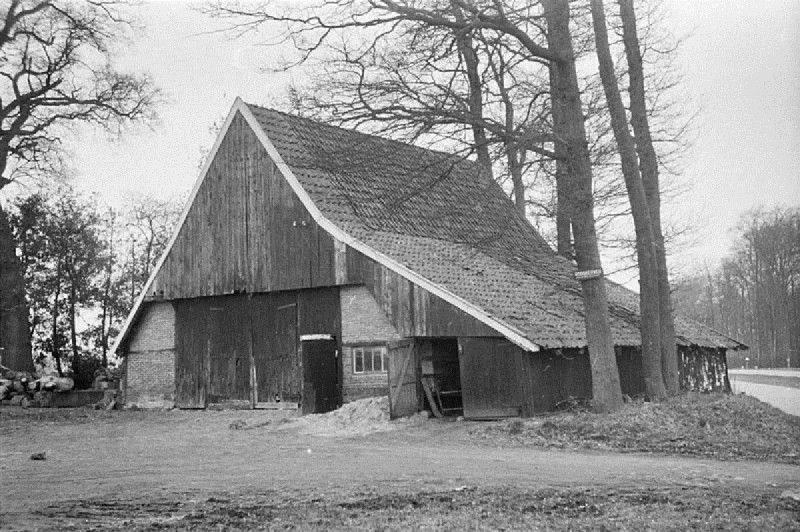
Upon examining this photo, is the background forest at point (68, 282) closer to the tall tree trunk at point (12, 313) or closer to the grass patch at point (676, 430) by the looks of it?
the tall tree trunk at point (12, 313)

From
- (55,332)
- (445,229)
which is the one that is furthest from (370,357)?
(55,332)

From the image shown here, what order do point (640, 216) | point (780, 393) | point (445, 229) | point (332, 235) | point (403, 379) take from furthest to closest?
point (780, 393) < point (445, 229) < point (332, 235) < point (403, 379) < point (640, 216)

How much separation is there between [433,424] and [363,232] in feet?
19.1

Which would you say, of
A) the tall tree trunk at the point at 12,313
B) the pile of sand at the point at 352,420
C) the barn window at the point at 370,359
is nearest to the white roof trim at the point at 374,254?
the barn window at the point at 370,359

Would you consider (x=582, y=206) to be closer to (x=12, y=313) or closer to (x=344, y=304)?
(x=344, y=304)

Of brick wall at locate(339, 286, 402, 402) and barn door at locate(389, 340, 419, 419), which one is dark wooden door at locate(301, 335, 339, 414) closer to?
brick wall at locate(339, 286, 402, 402)

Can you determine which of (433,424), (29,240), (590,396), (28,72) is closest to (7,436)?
(433,424)

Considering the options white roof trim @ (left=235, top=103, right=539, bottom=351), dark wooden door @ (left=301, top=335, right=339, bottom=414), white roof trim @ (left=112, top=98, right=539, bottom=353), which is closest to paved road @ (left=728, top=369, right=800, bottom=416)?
white roof trim @ (left=235, top=103, right=539, bottom=351)

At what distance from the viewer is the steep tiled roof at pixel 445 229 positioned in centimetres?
1712

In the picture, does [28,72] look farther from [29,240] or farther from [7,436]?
[7,436]

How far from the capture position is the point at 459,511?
895 centimetres

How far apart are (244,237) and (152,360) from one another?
5.21 meters

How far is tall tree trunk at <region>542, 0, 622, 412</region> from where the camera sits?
56.1 feet

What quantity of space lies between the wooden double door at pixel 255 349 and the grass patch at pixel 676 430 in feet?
22.1
